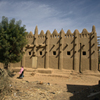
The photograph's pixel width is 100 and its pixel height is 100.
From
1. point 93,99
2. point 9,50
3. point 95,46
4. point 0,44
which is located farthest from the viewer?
point 95,46

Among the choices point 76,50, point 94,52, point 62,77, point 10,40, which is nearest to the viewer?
point 10,40

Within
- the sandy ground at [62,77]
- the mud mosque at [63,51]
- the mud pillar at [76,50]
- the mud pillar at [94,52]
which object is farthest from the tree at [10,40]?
the mud pillar at [94,52]

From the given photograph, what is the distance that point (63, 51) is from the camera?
18016mm

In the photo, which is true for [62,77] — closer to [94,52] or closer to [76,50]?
[76,50]

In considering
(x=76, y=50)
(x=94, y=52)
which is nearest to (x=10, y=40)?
(x=76, y=50)

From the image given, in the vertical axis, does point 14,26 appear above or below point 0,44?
above

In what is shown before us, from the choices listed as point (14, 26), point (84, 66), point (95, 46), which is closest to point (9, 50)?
point (14, 26)

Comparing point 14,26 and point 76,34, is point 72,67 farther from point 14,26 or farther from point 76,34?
point 14,26

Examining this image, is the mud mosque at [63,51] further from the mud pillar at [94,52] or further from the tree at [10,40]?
the tree at [10,40]

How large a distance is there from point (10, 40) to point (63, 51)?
29.0ft

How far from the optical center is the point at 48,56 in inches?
731

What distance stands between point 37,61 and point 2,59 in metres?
7.04

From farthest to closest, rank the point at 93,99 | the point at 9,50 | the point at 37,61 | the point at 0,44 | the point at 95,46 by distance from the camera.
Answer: the point at 37,61
the point at 95,46
the point at 9,50
the point at 0,44
the point at 93,99

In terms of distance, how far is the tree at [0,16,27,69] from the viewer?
12.7 metres
